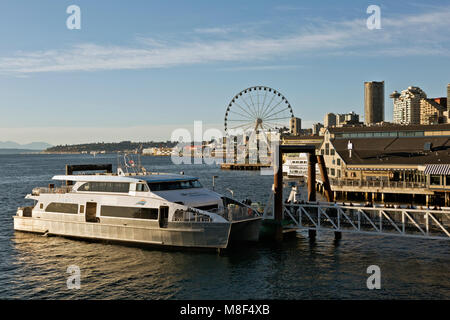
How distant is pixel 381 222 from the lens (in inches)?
1329

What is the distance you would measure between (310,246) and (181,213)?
1133 centimetres

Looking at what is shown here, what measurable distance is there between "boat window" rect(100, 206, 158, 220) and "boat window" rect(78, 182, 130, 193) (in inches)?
62.0

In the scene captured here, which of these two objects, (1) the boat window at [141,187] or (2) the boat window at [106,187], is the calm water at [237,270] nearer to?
(2) the boat window at [106,187]

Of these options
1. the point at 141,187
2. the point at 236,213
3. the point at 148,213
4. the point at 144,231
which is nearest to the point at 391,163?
the point at 236,213

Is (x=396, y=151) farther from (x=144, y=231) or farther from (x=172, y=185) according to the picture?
(x=144, y=231)

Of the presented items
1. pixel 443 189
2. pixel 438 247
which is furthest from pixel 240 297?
pixel 443 189

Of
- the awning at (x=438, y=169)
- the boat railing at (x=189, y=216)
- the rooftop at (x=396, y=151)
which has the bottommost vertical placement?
the boat railing at (x=189, y=216)

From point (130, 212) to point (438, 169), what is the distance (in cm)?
3963

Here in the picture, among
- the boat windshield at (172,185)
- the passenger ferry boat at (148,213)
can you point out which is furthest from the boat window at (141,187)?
the boat windshield at (172,185)

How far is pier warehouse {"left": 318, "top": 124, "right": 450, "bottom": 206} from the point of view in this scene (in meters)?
56.4

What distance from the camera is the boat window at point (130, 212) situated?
34.8m

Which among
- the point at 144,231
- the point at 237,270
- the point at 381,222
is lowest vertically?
the point at 237,270

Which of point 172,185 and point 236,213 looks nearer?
point 236,213

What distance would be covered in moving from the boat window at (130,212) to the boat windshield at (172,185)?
193 centimetres
